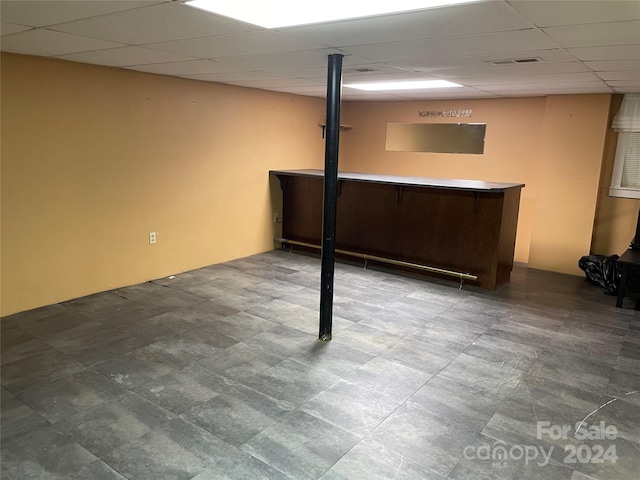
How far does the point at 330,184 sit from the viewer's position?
A: 11.7 ft

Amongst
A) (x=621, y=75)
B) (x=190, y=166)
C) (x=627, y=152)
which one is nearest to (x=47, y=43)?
(x=190, y=166)

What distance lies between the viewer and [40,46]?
11.2 ft

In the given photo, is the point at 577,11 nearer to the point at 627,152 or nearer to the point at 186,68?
the point at 186,68

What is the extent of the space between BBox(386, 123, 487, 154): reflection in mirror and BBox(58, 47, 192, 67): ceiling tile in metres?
4.23

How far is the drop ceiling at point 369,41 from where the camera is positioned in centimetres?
230

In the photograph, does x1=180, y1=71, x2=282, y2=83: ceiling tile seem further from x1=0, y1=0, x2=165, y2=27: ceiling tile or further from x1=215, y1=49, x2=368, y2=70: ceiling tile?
x1=0, y1=0, x2=165, y2=27: ceiling tile

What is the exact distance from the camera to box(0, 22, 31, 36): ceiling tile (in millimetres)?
2752

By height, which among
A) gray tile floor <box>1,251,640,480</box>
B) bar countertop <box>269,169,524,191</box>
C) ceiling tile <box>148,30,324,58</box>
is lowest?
gray tile floor <box>1,251,640,480</box>

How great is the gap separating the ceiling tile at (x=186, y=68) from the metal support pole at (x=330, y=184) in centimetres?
123

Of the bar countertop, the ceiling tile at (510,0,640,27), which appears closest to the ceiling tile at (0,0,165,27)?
the ceiling tile at (510,0,640,27)

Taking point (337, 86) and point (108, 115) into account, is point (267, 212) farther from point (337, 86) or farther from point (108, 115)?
point (337, 86)

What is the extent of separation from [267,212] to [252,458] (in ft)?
15.4

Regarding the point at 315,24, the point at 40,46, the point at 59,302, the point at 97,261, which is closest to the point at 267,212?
the point at 97,261

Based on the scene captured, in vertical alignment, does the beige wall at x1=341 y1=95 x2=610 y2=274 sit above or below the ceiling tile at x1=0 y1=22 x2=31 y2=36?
below
